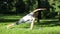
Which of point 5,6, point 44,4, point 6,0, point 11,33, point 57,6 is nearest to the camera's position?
point 11,33

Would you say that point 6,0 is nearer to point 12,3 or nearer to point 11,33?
point 12,3

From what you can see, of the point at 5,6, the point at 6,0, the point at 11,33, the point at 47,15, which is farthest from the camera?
the point at 5,6

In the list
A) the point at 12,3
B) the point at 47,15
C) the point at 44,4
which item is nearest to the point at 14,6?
the point at 12,3

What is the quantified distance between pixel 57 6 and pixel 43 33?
573 inches

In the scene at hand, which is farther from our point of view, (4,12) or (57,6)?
(4,12)

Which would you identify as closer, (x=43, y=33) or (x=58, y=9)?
(x=43, y=33)

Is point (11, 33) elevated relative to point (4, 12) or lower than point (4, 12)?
elevated

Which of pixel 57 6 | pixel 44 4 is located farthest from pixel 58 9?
pixel 44 4

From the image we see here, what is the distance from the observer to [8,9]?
230 ft

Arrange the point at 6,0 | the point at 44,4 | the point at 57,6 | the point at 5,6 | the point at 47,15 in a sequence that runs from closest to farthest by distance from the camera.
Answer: the point at 57,6
the point at 44,4
the point at 47,15
the point at 6,0
the point at 5,6

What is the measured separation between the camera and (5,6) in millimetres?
69562

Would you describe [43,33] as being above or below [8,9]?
above

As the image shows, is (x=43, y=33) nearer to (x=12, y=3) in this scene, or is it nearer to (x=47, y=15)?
(x=47, y=15)

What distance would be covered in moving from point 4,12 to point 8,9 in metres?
1.79
